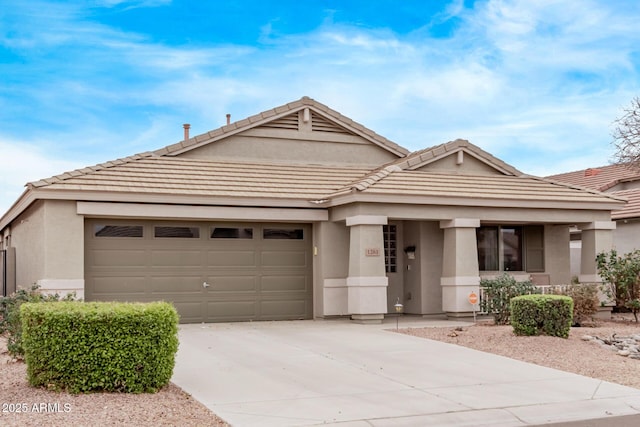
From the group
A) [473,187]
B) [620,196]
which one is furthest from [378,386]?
[620,196]

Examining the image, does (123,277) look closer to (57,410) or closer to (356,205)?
→ (356,205)

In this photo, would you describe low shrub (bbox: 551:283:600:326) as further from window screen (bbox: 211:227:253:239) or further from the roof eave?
window screen (bbox: 211:227:253:239)

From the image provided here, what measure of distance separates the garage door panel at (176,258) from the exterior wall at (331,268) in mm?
2883

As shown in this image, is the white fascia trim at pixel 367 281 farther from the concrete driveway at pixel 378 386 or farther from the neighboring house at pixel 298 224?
the concrete driveway at pixel 378 386

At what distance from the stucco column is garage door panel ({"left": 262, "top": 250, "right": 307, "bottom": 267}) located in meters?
7.62

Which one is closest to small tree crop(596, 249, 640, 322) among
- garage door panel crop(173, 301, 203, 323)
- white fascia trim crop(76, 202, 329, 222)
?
white fascia trim crop(76, 202, 329, 222)

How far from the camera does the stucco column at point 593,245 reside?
20.7m

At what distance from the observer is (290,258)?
19.2m

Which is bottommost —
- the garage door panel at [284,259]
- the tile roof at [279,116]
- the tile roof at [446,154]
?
the garage door panel at [284,259]

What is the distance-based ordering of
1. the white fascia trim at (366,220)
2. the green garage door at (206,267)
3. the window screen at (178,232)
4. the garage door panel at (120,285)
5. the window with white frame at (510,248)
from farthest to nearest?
the window with white frame at (510,248) → the window screen at (178,232) → the white fascia trim at (366,220) → the green garage door at (206,267) → the garage door panel at (120,285)

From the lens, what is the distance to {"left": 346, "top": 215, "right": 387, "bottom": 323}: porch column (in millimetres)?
17984

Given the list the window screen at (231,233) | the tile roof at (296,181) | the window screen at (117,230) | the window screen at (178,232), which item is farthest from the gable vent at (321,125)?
the window screen at (117,230)

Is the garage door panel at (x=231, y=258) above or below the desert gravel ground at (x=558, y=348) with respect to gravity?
above

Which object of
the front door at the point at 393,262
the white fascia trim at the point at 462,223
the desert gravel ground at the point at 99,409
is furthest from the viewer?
the front door at the point at 393,262
